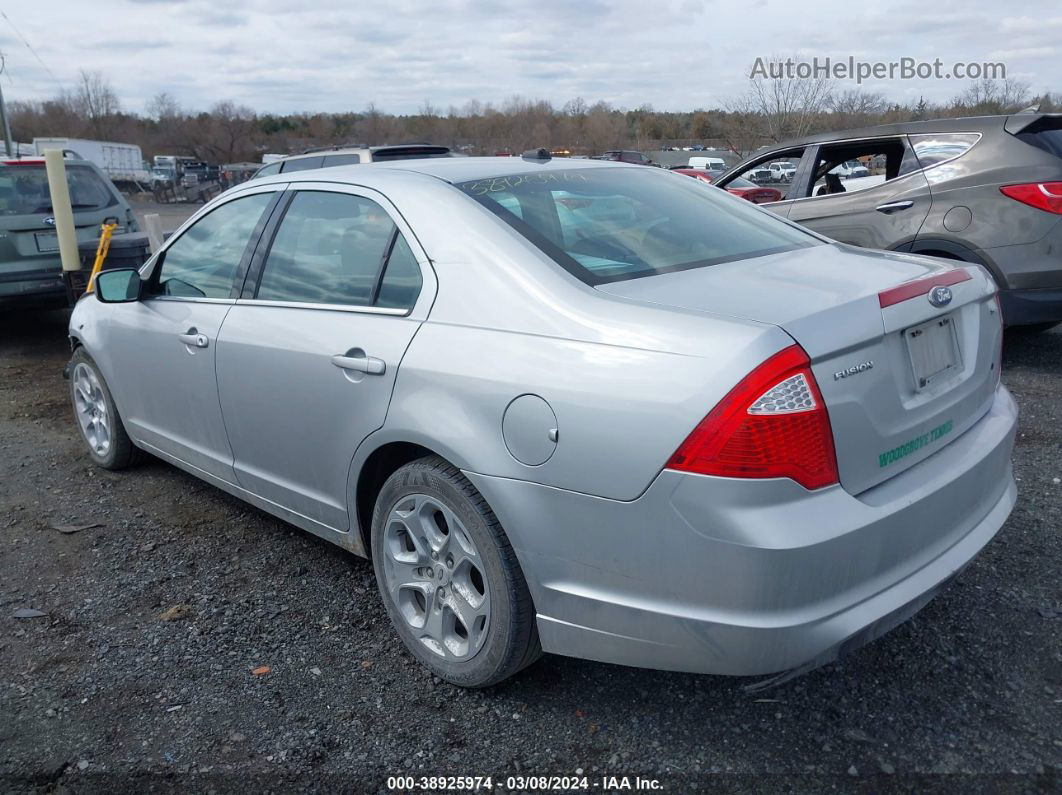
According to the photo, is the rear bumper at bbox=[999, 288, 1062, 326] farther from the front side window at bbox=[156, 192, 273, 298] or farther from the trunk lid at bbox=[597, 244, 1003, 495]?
the front side window at bbox=[156, 192, 273, 298]

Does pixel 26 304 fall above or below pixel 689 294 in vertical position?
below

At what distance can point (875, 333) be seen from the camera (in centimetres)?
225

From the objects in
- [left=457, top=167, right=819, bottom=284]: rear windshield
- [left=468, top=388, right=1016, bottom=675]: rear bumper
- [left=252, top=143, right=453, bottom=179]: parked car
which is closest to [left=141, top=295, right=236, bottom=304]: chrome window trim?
[left=457, top=167, right=819, bottom=284]: rear windshield

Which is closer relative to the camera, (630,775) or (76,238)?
(630,775)

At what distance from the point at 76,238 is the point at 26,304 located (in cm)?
73

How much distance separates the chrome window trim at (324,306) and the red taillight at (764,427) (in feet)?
3.73

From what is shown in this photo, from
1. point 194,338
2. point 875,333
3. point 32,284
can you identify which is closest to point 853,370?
point 875,333

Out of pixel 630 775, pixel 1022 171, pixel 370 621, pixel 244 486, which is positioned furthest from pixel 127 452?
pixel 1022 171

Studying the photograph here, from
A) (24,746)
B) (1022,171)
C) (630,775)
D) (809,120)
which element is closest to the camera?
(630,775)

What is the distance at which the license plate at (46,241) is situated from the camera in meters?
7.88

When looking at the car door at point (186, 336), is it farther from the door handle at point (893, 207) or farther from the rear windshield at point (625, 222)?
the door handle at point (893, 207)

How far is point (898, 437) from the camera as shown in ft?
7.55

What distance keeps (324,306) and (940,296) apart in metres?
1.97

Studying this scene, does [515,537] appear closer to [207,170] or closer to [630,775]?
[630,775]
